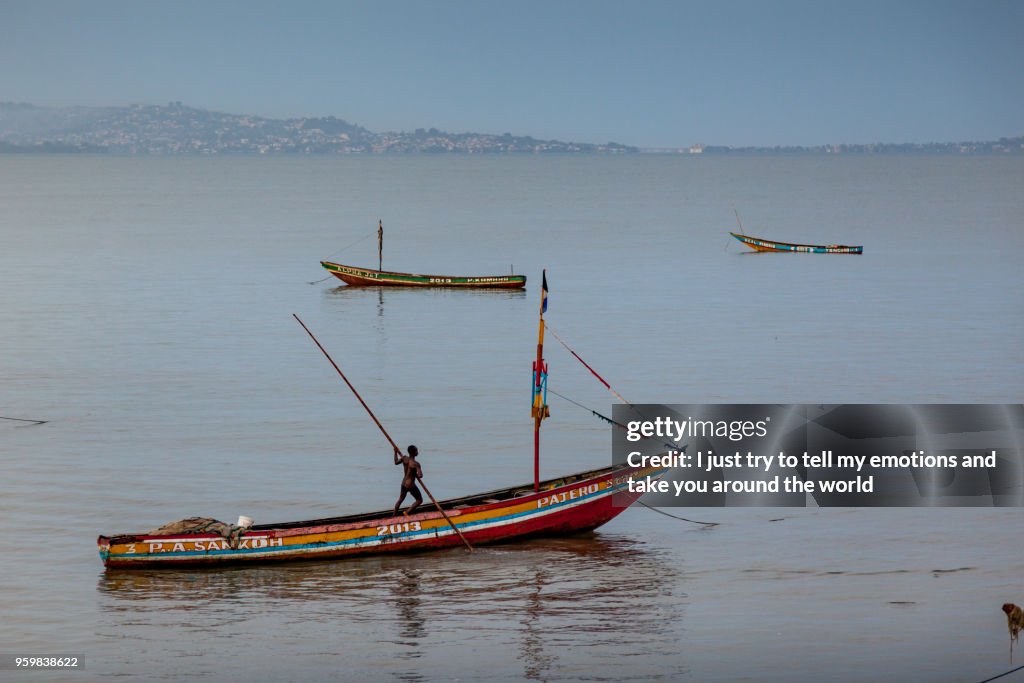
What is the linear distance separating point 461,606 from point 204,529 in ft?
17.7

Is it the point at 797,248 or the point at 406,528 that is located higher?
the point at 797,248

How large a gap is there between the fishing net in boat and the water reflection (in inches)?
28.9

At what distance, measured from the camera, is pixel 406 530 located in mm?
27562

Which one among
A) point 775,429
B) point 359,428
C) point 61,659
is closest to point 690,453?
point 775,429

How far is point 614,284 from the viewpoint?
8031 centimetres

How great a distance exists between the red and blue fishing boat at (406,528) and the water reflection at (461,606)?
27cm

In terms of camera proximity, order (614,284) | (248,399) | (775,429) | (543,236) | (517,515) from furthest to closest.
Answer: (543,236)
(614,284)
(248,399)
(775,429)
(517,515)

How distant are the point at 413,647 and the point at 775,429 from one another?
63.8 ft

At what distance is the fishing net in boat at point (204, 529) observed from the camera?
26906 millimetres

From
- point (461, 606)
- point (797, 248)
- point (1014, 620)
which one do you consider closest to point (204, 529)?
point (461, 606)

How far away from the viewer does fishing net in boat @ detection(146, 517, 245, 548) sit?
26.9 meters

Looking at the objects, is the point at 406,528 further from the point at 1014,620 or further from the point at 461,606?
the point at 1014,620

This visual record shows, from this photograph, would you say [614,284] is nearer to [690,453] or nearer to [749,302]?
[749,302]

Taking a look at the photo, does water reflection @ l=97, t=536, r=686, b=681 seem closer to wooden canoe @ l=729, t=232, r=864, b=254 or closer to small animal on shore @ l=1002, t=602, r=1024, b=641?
small animal on shore @ l=1002, t=602, r=1024, b=641
